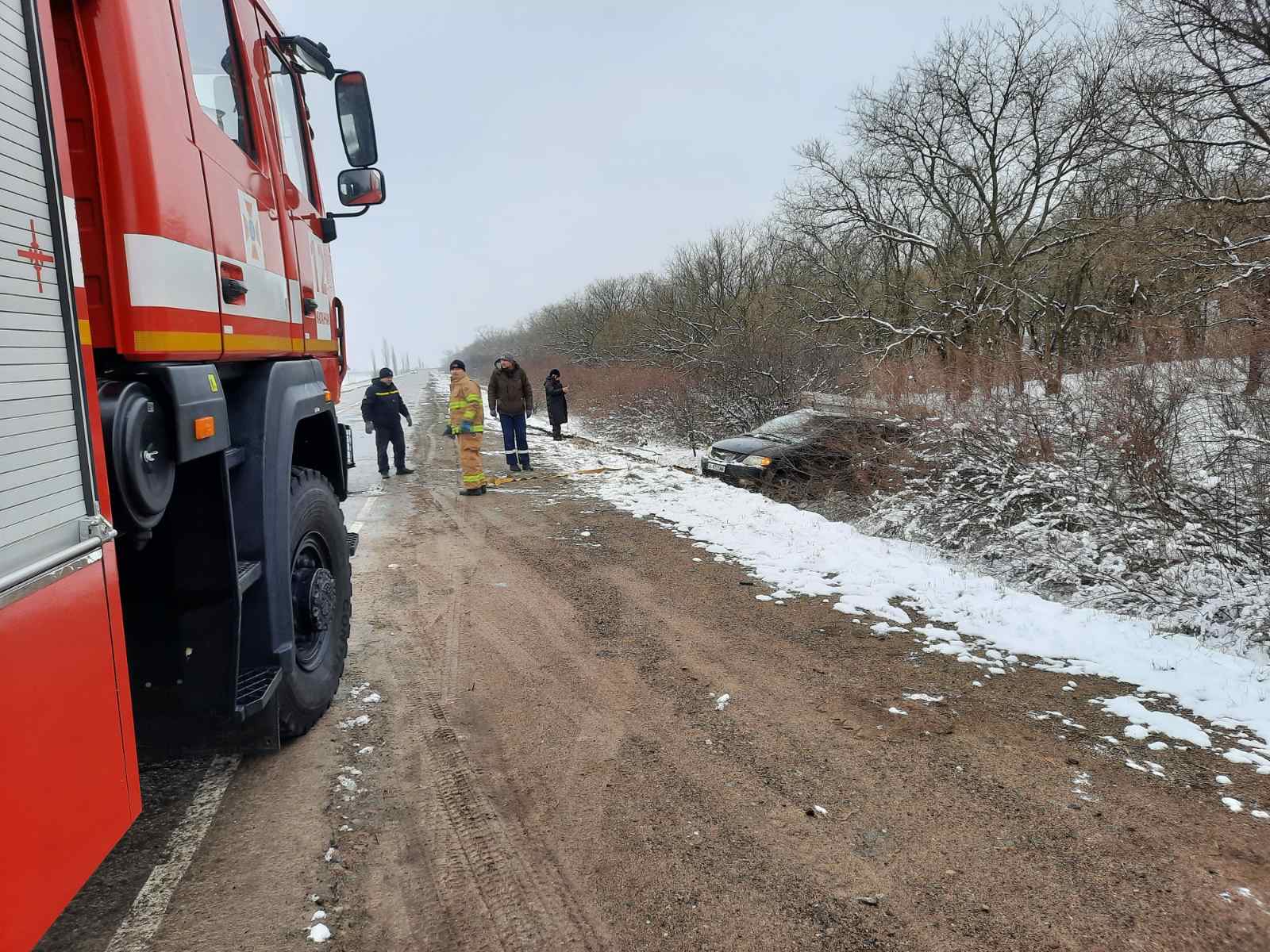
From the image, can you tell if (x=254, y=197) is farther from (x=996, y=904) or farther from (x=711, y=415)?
(x=711, y=415)

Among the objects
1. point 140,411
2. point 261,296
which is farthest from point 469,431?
point 140,411

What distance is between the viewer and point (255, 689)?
2742mm

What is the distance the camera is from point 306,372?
137 inches

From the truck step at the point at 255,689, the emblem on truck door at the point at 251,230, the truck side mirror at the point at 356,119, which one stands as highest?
the truck side mirror at the point at 356,119

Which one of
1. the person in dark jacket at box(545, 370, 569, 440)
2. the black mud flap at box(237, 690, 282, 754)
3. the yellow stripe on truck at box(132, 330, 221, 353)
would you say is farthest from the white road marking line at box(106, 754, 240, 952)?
the person in dark jacket at box(545, 370, 569, 440)

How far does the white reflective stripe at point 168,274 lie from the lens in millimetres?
2043

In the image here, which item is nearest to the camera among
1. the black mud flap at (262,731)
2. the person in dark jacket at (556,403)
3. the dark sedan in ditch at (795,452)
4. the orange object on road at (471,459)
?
the black mud flap at (262,731)

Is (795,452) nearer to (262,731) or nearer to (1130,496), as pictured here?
(1130,496)

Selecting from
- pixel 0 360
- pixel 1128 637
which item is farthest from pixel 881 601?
pixel 0 360

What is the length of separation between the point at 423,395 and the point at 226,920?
1707 inches

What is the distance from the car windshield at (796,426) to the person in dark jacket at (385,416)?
5768 millimetres

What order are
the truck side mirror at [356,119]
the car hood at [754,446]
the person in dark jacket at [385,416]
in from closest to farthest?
1. the truck side mirror at [356,119]
2. the car hood at [754,446]
3. the person in dark jacket at [385,416]

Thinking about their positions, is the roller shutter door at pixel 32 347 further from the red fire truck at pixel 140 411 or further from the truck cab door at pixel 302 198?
the truck cab door at pixel 302 198

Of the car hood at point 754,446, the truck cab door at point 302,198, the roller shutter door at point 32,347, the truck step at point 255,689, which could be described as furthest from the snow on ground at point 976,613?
the roller shutter door at point 32,347
